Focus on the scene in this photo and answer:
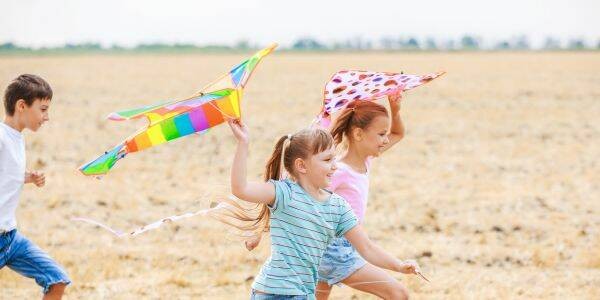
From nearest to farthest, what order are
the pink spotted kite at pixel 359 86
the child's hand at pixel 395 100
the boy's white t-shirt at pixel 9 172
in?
the boy's white t-shirt at pixel 9 172, the pink spotted kite at pixel 359 86, the child's hand at pixel 395 100

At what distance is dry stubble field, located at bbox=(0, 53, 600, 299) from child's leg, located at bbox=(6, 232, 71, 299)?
0.91m

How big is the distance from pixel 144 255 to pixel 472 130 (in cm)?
1192

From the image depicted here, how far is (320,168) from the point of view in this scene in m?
4.27

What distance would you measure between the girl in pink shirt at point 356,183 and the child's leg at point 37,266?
4.34 feet

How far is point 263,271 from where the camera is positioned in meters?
4.26

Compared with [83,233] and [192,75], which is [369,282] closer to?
[83,233]

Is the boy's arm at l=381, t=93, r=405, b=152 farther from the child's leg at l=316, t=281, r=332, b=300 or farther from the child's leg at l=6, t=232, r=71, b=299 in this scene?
the child's leg at l=6, t=232, r=71, b=299

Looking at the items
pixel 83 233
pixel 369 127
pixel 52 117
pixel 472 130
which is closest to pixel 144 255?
pixel 83 233

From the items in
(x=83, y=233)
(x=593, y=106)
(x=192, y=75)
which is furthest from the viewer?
(x=192, y=75)

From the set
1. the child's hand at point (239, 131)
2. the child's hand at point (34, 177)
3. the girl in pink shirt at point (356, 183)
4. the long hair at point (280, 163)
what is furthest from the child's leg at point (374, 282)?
the child's hand at point (34, 177)

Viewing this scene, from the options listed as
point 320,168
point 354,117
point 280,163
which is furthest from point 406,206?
point 320,168

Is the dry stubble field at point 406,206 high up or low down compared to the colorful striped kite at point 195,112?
down

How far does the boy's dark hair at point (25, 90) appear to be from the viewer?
4.77m

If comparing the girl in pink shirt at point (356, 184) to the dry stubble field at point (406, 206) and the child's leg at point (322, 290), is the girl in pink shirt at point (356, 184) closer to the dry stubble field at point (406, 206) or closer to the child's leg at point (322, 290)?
the child's leg at point (322, 290)
